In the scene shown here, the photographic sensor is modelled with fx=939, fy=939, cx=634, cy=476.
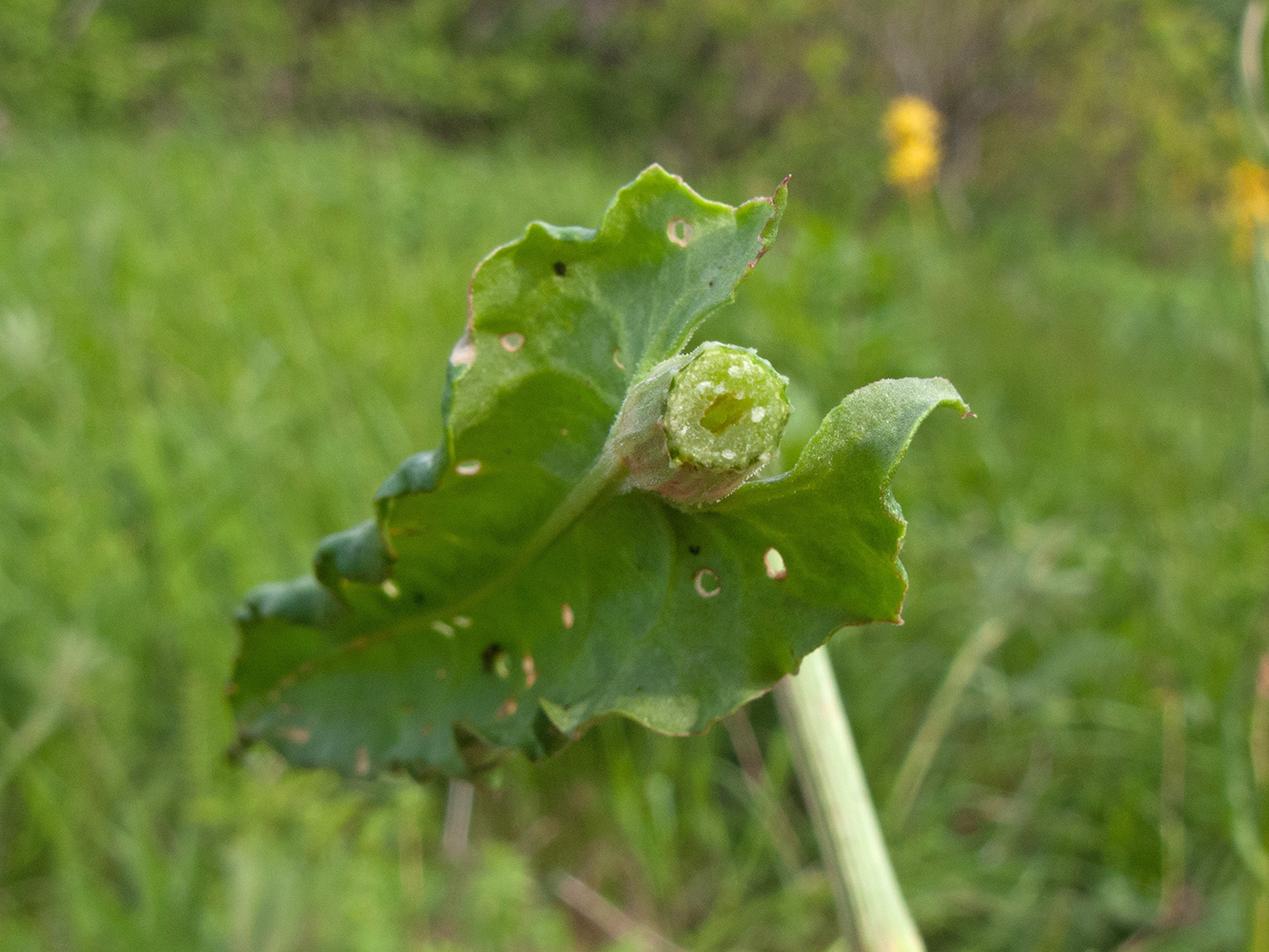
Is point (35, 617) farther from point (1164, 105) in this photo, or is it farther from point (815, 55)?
→ point (1164, 105)

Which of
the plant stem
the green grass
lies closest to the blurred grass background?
the green grass

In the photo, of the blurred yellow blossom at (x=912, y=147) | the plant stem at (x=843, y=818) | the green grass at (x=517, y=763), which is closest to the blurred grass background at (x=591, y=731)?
the green grass at (x=517, y=763)

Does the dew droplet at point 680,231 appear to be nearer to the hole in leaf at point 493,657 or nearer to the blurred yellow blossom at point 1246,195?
the hole in leaf at point 493,657

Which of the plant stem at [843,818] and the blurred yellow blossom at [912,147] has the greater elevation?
the blurred yellow blossom at [912,147]

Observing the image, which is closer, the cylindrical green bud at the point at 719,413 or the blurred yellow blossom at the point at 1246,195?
the cylindrical green bud at the point at 719,413

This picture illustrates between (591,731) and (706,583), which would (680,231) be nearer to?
(706,583)

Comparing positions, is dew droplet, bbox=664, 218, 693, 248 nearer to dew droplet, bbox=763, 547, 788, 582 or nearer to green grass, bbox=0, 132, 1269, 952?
dew droplet, bbox=763, 547, 788, 582
